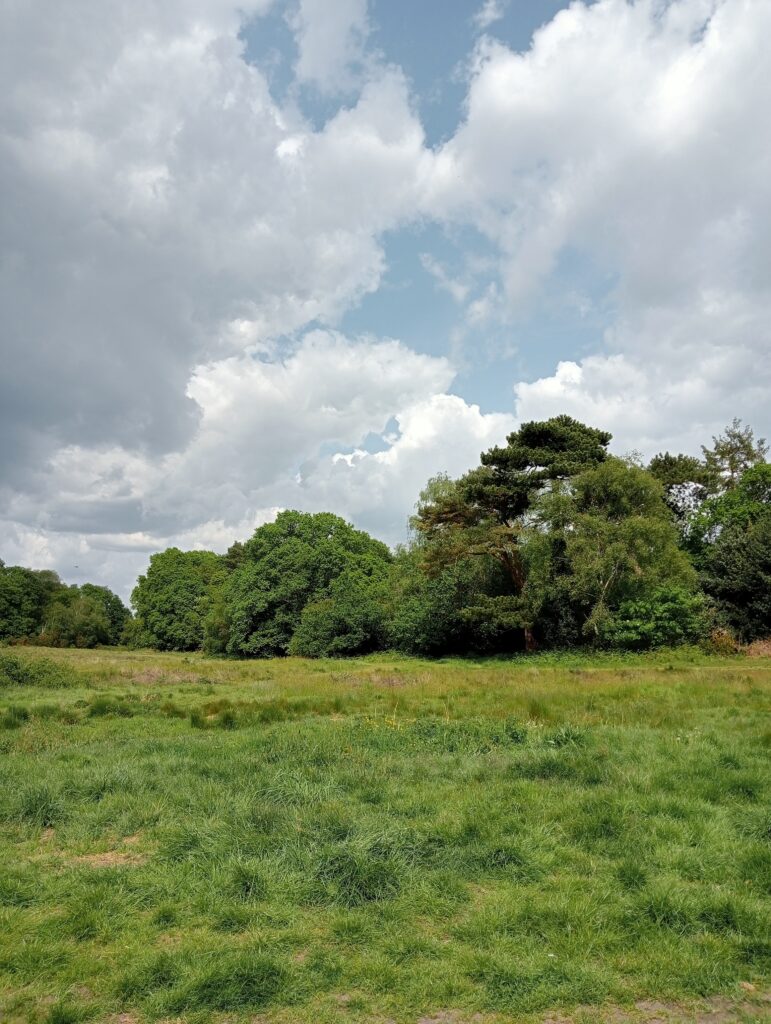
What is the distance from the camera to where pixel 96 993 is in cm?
435

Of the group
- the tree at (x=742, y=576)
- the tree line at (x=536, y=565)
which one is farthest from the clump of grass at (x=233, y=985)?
the tree at (x=742, y=576)

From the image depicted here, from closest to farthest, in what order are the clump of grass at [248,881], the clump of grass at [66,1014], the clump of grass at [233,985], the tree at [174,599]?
the clump of grass at [66,1014] < the clump of grass at [233,985] < the clump of grass at [248,881] < the tree at [174,599]

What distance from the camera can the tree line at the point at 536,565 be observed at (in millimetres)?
35062

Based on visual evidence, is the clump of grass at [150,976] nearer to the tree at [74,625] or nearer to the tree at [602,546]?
the tree at [602,546]

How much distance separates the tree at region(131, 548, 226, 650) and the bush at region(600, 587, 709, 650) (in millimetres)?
54044

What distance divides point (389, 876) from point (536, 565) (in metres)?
31.8

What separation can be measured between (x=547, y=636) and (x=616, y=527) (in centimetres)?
922

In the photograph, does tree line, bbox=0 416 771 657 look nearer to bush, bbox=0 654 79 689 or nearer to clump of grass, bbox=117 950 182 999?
bush, bbox=0 654 79 689

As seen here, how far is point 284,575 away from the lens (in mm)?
56375

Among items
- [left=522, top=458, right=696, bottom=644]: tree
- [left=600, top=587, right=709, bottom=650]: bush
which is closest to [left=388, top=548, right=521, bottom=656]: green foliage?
[left=522, top=458, right=696, bottom=644]: tree

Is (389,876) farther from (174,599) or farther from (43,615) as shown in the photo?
(43,615)

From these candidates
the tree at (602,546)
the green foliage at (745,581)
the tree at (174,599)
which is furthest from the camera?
the tree at (174,599)

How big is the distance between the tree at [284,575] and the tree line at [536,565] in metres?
0.13

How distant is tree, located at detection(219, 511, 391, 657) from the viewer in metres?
56.1
